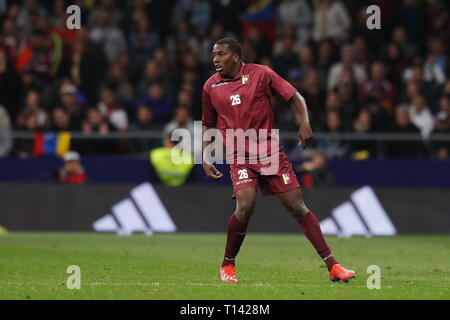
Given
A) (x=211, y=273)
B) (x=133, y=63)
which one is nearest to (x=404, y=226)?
(x=133, y=63)

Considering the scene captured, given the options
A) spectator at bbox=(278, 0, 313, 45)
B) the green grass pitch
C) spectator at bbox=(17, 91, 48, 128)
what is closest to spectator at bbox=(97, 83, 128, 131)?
spectator at bbox=(17, 91, 48, 128)

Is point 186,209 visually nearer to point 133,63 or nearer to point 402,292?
point 133,63

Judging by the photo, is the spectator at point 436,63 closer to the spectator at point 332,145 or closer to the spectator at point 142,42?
the spectator at point 332,145

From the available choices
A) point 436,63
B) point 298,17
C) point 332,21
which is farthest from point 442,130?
point 298,17

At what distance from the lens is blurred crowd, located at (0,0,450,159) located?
21.1m

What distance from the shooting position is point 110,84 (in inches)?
880

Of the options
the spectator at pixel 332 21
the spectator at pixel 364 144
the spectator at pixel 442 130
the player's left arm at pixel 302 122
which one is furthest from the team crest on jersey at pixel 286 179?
the spectator at pixel 332 21

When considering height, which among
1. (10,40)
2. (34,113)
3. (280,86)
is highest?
(280,86)

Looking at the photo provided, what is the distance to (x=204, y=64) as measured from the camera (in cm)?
2306

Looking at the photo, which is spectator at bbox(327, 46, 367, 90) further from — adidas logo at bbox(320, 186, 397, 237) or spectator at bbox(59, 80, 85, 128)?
spectator at bbox(59, 80, 85, 128)

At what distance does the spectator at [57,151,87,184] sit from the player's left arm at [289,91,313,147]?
9659 millimetres

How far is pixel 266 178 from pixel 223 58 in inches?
48.0

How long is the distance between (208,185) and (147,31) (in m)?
4.57

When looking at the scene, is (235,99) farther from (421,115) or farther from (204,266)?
(421,115)
